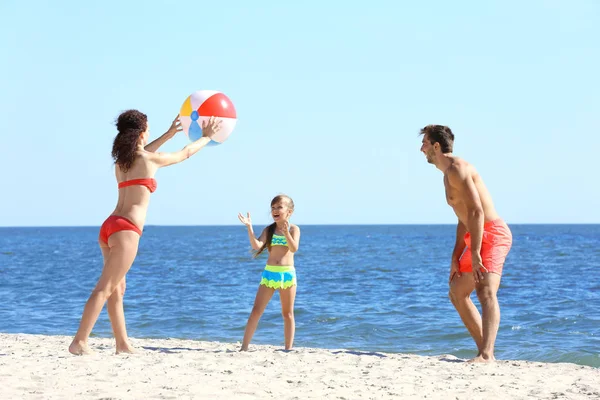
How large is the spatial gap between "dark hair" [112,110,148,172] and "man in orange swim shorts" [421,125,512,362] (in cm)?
259

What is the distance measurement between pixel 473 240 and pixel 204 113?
2.80m

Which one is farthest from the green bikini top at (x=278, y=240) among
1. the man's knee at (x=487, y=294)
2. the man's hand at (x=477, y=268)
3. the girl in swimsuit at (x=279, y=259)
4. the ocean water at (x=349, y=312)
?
the ocean water at (x=349, y=312)

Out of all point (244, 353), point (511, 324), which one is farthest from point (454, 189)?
point (511, 324)

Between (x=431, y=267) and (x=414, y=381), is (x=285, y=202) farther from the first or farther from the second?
(x=431, y=267)

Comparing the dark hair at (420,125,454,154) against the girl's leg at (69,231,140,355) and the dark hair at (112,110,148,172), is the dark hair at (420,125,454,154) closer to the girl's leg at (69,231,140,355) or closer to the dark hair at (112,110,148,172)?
the dark hair at (112,110,148,172)

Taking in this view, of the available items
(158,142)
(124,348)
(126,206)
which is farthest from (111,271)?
(158,142)

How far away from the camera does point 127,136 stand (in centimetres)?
629

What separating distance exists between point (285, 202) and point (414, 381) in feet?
7.68

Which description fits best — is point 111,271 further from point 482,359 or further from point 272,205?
point 482,359

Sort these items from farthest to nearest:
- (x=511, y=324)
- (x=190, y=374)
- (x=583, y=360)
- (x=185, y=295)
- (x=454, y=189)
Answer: (x=185, y=295), (x=511, y=324), (x=583, y=360), (x=454, y=189), (x=190, y=374)

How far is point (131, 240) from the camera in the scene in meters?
6.17

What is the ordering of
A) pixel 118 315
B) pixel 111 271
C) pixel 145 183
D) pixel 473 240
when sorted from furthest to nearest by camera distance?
pixel 118 315
pixel 473 240
pixel 145 183
pixel 111 271

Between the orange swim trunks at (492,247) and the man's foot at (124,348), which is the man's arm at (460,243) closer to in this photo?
the orange swim trunks at (492,247)

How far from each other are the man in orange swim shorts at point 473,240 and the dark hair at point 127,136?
259 cm
